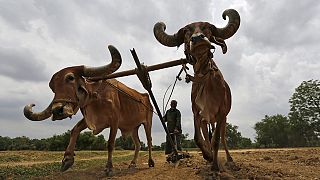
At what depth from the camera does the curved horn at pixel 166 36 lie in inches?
301

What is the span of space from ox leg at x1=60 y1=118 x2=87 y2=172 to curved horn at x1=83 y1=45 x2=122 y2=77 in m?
1.50

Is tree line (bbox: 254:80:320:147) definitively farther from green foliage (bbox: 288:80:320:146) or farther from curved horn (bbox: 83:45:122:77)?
curved horn (bbox: 83:45:122:77)

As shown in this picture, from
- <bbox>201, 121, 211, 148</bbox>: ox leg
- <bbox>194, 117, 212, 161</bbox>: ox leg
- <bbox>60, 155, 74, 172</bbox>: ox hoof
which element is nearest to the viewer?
<bbox>60, 155, 74, 172</bbox>: ox hoof

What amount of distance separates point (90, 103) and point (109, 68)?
4.13 ft

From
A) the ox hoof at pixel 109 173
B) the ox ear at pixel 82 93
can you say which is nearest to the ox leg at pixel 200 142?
the ox hoof at pixel 109 173

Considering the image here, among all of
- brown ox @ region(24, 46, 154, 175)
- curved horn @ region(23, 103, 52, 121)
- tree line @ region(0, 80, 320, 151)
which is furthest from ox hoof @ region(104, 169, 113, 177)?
tree line @ region(0, 80, 320, 151)

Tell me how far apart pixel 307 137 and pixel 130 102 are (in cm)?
4408

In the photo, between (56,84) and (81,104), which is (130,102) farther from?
(56,84)

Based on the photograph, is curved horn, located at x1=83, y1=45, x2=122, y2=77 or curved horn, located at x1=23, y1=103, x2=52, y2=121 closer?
curved horn, located at x1=23, y1=103, x2=52, y2=121

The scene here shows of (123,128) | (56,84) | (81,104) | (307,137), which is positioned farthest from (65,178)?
(307,137)

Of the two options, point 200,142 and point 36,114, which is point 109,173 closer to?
point 36,114

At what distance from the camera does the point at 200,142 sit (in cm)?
812

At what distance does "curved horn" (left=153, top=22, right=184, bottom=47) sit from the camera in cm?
764

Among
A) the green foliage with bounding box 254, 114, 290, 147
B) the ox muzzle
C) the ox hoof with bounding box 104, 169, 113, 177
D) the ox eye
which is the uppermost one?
the green foliage with bounding box 254, 114, 290, 147
